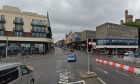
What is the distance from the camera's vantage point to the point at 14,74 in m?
10.5

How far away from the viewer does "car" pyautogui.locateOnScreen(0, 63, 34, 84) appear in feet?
30.8

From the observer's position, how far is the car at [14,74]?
9.38 metres

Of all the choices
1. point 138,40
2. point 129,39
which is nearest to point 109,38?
point 129,39

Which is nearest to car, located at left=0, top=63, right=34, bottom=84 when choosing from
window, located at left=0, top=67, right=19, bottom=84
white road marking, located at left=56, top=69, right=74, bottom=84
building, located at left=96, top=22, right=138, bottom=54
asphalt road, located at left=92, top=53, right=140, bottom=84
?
window, located at left=0, top=67, right=19, bottom=84

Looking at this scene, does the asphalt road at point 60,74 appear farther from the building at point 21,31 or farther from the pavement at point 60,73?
the building at point 21,31

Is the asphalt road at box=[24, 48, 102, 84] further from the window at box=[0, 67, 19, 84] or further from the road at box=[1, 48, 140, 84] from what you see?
the window at box=[0, 67, 19, 84]

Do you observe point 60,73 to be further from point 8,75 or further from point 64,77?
point 8,75

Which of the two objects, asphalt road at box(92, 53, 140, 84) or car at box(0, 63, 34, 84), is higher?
car at box(0, 63, 34, 84)

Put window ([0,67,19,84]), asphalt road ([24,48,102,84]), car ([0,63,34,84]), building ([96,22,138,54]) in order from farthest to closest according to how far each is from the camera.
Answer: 1. building ([96,22,138,54])
2. asphalt road ([24,48,102,84])
3. car ([0,63,34,84])
4. window ([0,67,19,84])

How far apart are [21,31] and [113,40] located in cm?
3961

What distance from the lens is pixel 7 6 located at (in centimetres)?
8469

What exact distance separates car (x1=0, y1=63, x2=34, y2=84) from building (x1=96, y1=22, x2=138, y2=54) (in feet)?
270

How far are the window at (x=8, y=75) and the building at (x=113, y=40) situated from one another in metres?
83.9

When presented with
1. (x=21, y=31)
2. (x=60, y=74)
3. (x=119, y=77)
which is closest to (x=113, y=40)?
(x=21, y=31)
